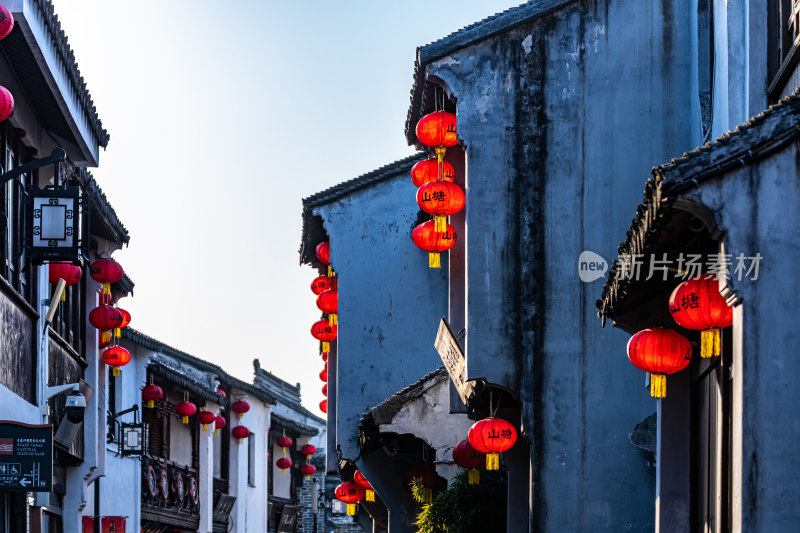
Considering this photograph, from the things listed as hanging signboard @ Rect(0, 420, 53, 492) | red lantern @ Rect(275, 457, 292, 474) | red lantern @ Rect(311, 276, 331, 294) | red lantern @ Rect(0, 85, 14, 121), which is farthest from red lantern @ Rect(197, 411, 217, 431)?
red lantern @ Rect(0, 85, 14, 121)

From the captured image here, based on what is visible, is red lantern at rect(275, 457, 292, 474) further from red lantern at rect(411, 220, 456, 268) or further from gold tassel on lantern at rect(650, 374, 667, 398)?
gold tassel on lantern at rect(650, 374, 667, 398)

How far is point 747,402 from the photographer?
309 inches

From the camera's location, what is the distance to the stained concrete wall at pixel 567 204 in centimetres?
1509

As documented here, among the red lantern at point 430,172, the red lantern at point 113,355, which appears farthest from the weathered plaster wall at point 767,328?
the red lantern at point 113,355

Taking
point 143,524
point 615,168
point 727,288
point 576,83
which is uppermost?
point 576,83

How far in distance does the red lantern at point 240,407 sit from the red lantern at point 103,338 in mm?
16985

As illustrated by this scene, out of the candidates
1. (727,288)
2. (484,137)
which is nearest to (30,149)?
(484,137)

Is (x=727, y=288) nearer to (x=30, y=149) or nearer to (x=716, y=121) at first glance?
(x=716, y=121)

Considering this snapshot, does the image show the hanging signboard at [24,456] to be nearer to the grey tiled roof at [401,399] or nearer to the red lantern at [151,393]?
the grey tiled roof at [401,399]

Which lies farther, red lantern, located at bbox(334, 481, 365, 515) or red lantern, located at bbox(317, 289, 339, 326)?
red lantern, located at bbox(334, 481, 365, 515)

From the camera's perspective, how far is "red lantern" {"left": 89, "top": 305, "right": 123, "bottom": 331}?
74.9ft

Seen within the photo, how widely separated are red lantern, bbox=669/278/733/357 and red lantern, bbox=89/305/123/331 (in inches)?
609

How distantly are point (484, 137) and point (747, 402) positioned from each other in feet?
27.5
